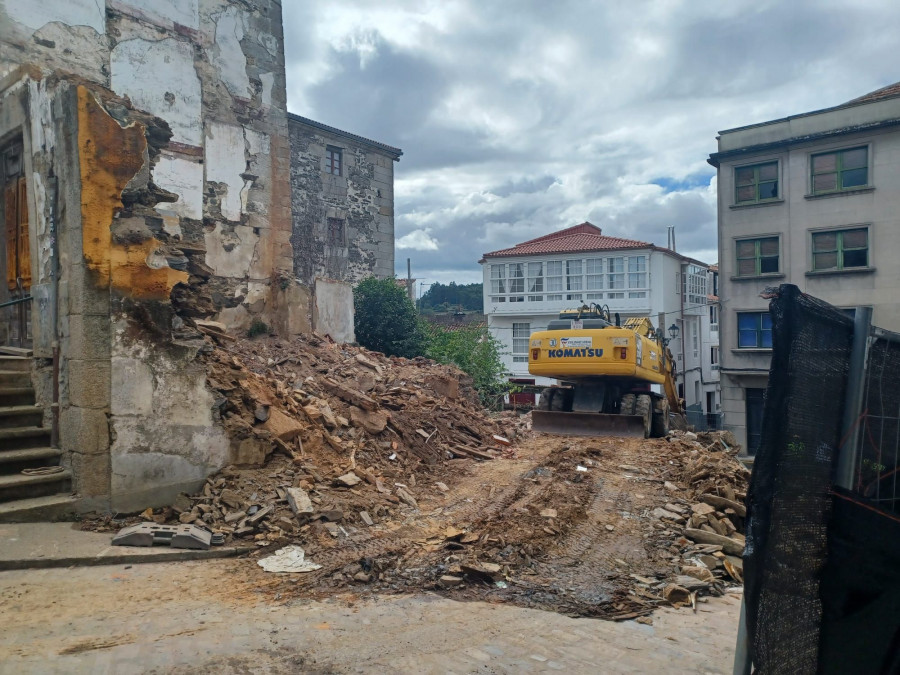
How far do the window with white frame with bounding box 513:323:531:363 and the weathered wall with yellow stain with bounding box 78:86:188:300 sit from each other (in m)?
28.3

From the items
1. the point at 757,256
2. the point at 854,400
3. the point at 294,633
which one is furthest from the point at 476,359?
the point at 854,400

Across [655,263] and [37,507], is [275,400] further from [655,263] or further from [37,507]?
[655,263]

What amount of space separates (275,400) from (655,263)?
2683cm

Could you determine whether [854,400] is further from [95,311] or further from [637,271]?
[637,271]

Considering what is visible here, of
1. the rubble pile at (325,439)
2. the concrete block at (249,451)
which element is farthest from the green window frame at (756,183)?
the concrete block at (249,451)

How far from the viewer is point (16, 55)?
10.6 metres

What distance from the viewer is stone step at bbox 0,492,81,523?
19.5ft

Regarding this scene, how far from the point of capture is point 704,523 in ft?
23.7

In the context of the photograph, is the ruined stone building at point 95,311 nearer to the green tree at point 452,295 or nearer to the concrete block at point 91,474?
the concrete block at point 91,474

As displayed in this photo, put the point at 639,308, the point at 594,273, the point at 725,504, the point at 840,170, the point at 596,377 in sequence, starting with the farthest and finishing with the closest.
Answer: the point at 594,273
the point at 639,308
the point at 840,170
the point at 596,377
the point at 725,504

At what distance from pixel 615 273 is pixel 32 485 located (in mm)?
29663

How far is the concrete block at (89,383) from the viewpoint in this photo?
20.8 feet

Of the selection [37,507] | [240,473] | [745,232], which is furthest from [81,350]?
[745,232]

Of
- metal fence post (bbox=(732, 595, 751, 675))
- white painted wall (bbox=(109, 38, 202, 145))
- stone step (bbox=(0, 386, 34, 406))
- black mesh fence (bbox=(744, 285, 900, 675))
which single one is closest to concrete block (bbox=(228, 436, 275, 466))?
stone step (bbox=(0, 386, 34, 406))
